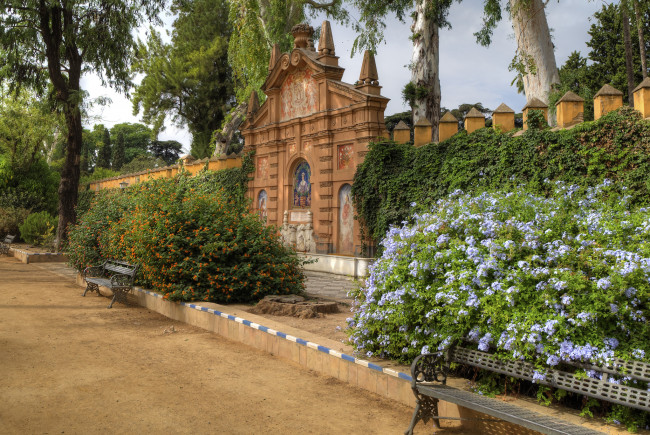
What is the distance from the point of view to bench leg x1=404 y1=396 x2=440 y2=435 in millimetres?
3982

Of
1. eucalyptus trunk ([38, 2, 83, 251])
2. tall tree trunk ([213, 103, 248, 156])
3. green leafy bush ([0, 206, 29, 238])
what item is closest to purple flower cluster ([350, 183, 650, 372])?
eucalyptus trunk ([38, 2, 83, 251])

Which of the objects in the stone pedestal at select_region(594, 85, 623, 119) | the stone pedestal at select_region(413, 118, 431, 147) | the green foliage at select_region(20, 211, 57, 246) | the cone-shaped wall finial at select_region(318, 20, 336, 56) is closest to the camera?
the stone pedestal at select_region(594, 85, 623, 119)

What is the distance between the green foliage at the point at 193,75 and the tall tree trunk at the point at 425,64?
75.9 ft

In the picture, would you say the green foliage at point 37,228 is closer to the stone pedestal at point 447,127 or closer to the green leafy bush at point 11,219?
the green leafy bush at point 11,219

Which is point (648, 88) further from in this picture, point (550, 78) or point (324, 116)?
point (324, 116)

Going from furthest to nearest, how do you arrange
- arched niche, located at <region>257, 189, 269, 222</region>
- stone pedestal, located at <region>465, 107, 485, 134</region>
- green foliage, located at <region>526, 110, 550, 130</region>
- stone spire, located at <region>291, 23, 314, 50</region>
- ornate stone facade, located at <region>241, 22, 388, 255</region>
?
arched niche, located at <region>257, 189, 269, 222</region>
stone spire, located at <region>291, 23, 314, 50</region>
ornate stone facade, located at <region>241, 22, 388, 255</region>
stone pedestal, located at <region>465, 107, 485, 134</region>
green foliage, located at <region>526, 110, 550, 130</region>

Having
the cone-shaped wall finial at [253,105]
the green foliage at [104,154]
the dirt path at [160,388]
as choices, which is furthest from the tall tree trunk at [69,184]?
the green foliage at [104,154]

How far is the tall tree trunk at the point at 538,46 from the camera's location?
43.8 feet

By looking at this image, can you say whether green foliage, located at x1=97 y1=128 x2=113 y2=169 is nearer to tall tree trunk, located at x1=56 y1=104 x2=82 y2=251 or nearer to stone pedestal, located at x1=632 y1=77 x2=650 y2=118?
tall tree trunk, located at x1=56 y1=104 x2=82 y2=251

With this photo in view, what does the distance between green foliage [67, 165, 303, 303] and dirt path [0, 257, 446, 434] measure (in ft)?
3.46

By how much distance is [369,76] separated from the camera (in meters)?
15.9

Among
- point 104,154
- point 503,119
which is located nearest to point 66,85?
point 503,119

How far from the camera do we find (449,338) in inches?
170

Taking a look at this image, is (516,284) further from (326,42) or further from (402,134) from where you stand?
(326,42)
